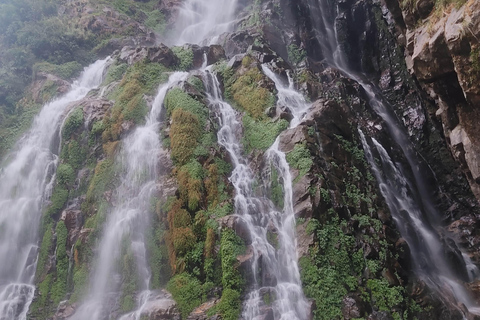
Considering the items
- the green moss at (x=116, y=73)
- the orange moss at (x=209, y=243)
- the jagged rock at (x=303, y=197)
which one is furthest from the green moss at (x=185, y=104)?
the green moss at (x=116, y=73)

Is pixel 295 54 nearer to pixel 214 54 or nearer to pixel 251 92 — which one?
pixel 214 54

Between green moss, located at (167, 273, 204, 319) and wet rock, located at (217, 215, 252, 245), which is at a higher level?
wet rock, located at (217, 215, 252, 245)

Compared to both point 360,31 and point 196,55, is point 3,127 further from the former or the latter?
point 360,31

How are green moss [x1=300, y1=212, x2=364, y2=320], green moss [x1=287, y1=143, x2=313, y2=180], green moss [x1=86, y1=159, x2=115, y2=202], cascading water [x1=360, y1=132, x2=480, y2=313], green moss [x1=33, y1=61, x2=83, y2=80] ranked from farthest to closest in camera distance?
1. green moss [x1=33, y1=61, x2=83, y2=80]
2. green moss [x1=86, y1=159, x2=115, y2=202]
3. green moss [x1=287, y1=143, x2=313, y2=180]
4. cascading water [x1=360, y1=132, x2=480, y2=313]
5. green moss [x1=300, y1=212, x2=364, y2=320]

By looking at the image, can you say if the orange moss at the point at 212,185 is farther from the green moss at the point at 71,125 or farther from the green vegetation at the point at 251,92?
the green moss at the point at 71,125

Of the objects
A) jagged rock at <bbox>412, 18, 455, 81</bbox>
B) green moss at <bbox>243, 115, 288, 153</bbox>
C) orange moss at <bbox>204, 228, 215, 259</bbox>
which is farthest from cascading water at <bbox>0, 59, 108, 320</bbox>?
jagged rock at <bbox>412, 18, 455, 81</bbox>

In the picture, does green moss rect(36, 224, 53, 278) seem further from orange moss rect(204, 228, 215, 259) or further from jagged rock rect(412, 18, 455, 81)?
jagged rock rect(412, 18, 455, 81)
